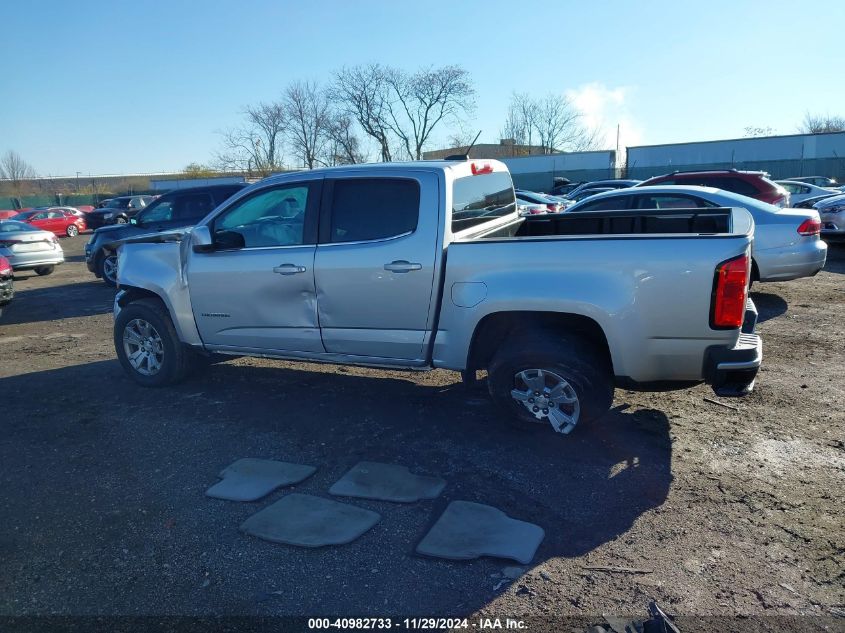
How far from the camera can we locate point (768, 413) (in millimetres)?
4938

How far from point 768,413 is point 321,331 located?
11.9 feet

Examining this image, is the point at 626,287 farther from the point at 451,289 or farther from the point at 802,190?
the point at 802,190

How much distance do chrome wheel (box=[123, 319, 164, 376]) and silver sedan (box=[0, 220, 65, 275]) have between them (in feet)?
36.1

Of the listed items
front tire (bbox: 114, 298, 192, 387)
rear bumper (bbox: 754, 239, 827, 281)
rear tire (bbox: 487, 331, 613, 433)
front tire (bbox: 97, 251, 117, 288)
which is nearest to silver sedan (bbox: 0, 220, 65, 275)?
front tire (bbox: 97, 251, 117, 288)

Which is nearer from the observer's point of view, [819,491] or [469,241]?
[819,491]

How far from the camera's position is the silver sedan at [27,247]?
49.5 ft

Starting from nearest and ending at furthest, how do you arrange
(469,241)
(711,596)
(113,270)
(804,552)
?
(711,596)
(804,552)
(469,241)
(113,270)

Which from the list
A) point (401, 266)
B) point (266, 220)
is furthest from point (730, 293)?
point (266, 220)

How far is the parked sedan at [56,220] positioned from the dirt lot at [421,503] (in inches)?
1161

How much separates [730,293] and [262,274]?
3.53 metres

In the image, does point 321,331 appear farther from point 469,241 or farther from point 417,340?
point 469,241

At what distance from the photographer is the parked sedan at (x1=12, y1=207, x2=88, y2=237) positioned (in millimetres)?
31328

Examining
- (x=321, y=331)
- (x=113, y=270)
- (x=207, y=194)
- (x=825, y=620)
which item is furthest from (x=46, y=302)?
(x=825, y=620)

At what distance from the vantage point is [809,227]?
852cm
